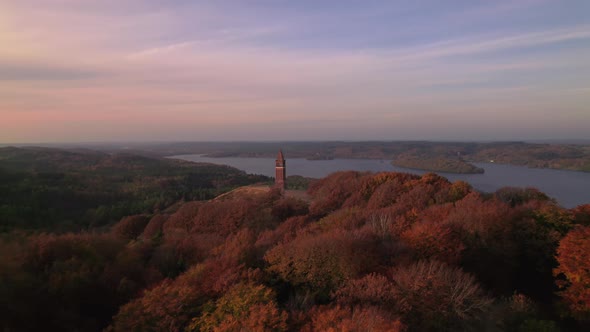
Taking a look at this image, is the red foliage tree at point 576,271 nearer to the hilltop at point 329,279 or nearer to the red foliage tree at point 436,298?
the hilltop at point 329,279

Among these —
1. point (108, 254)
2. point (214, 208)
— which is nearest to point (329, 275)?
point (108, 254)

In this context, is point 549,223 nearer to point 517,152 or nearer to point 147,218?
point 147,218

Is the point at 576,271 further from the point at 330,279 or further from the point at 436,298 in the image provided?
the point at 330,279

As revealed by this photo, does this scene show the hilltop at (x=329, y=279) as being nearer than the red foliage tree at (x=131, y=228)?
Yes

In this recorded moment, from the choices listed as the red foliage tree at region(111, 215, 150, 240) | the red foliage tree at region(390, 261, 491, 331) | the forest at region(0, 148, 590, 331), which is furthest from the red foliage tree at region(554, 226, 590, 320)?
the red foliage tree at region(111, 215, 150, 240)

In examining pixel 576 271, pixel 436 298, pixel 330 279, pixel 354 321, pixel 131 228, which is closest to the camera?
pixel 354 321

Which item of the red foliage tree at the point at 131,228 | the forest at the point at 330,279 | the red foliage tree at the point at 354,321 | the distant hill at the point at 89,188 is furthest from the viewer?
the distant hill at the point at 89,188

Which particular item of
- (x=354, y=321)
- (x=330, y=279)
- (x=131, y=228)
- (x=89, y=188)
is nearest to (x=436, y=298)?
(x=330, y=279)

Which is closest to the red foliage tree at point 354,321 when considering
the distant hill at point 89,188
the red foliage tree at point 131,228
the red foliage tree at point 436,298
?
the red foliage tree at point 436,298

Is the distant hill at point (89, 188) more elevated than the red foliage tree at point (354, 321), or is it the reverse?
the red foliage tree at point (354, 321)
